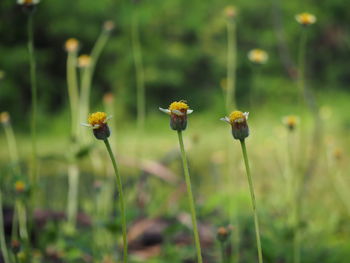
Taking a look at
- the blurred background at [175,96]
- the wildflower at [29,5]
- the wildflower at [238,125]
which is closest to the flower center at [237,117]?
the wildflower at [238,125]

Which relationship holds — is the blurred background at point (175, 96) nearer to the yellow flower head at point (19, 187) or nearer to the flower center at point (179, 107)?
the yellow flower head at point (19, 187)

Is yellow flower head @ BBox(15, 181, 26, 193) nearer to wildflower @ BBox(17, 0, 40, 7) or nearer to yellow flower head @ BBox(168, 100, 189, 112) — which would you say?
wildflower @ BBox(17, 0, 40, 7)

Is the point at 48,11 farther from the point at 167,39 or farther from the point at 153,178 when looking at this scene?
the point at 153,178

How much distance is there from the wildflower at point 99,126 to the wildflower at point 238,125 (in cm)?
8

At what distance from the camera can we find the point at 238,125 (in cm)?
34

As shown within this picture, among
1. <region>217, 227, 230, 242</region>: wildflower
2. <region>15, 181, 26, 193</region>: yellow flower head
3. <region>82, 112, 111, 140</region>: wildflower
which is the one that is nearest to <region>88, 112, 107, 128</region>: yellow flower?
<region>82, 112, 111, 140</region>: wildflower

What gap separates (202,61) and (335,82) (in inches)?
52.9

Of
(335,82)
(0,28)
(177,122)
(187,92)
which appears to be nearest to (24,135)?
(0,28)

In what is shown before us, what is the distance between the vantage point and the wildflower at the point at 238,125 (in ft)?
1.09

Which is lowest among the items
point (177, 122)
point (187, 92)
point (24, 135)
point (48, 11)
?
point (177, 122)

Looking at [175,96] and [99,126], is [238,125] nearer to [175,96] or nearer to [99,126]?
[99,126]

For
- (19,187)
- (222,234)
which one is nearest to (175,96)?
(19,187)

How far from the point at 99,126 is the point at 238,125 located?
0.31 ft

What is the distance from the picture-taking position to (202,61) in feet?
15.5
